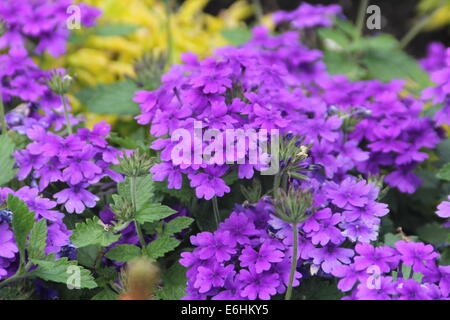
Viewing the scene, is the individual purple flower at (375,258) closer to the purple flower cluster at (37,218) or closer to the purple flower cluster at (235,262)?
the purple flower cluster at (235,262)

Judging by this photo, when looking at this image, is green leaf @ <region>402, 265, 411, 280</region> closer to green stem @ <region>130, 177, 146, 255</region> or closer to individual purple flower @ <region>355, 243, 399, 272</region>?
individual purple flower @ <region>355, 243, 399, 272</region>

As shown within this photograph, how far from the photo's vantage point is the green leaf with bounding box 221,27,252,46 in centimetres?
251

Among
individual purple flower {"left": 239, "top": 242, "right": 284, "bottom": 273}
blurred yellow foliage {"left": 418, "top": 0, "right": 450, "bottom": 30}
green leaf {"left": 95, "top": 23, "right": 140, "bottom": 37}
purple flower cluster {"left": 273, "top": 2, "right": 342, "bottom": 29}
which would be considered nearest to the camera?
individual purple flower {"left": 239, "top": 242, "right": 284, "bottom": 273}

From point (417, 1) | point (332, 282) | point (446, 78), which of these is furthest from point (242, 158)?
point (417, 1)

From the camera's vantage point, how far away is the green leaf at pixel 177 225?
4.50ft

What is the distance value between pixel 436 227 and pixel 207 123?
766 mm

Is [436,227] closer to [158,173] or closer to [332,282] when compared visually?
[332,282]

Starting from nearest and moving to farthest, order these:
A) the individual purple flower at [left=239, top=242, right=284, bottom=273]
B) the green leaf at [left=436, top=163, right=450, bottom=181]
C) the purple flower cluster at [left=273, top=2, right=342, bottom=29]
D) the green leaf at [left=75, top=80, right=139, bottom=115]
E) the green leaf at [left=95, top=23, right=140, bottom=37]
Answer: the individual purple flower at [left=239, top=242, right=284, bottom=273] → the green leaf at [left=436, top=163, right=450, bottom=181] → the green leaf at [left=75, top=80, right=139, bottom=115] → the purple flower cluster at [left=273, top=2, right=342, bottom=29] → the green leaf at [left=95, top=23, right=140, bottom=37]

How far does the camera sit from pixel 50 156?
1457mm

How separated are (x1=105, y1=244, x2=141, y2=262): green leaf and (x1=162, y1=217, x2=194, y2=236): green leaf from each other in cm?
7

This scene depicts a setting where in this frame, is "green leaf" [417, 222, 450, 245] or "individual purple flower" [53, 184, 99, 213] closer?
"individual purple flower" [53, 184, 99, 213]

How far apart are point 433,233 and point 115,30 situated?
139 cm

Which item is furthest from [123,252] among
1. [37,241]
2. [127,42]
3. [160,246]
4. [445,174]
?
[127,42]

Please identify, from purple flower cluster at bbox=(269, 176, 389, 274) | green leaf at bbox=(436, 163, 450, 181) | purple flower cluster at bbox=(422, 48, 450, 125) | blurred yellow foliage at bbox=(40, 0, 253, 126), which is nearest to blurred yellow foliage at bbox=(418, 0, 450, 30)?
blurred yellow foliage at bbox=(40, 0, 253, 126)
